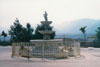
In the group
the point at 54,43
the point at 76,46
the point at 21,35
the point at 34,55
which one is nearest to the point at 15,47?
the point at 34,55

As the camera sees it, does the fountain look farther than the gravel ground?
Yes

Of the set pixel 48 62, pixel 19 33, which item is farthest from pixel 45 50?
pixel 19 33

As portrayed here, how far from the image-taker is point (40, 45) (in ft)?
68.5

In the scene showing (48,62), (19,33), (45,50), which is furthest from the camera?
→ (19,33)

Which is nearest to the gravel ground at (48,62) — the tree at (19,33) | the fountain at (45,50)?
the fountain at (45,50)

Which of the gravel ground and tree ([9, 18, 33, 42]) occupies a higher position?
tree ([9, 18, 33, 42])

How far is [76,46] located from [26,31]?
29725 millimetres

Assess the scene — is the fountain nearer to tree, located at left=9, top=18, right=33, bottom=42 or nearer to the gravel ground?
the gravel ground

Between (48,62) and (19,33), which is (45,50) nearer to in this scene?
(48,62)

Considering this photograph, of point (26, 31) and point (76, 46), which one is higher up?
point (26, 31)

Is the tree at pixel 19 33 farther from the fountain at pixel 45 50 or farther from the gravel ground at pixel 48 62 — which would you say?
the gravel ground at pixel 48 62

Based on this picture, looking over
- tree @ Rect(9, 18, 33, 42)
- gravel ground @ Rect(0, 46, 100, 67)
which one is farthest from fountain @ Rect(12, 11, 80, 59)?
tree @ Rect(9, 18, 33, 42)

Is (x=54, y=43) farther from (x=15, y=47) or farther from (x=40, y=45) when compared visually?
(x=15, y=47)

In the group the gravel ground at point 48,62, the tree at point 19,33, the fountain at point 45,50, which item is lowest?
the gravel ground at point 48,62
